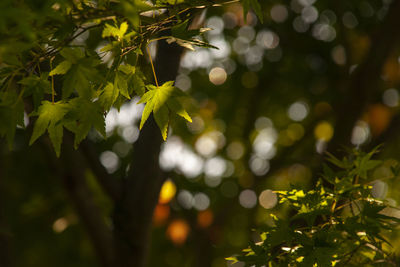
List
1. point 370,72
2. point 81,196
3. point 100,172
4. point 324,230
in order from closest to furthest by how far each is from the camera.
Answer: point 324,230 → point 100,172 → point 81,196 → point 370,72

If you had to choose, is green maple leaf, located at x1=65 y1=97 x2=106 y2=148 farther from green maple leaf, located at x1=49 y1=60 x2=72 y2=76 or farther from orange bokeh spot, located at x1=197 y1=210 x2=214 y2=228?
orange bokeh spot, located at x1=197 y1=210 x2=214 y2=228

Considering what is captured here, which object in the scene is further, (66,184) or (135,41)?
(66,184)

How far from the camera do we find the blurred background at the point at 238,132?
171 inches

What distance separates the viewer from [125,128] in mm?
5664

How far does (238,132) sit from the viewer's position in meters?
6.09

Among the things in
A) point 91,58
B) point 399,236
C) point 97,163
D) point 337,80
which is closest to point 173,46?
point 97,163

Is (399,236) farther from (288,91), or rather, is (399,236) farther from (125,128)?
(125,128)

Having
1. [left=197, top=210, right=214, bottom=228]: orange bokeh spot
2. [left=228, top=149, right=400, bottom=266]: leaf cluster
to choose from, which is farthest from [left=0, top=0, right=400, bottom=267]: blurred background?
[left=228, top=149, right=400, bottom=266]: leaf cluster

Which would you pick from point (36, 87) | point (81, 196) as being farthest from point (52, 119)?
point (81, 196)

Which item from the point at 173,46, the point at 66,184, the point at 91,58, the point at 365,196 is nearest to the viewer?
the point at 91,58

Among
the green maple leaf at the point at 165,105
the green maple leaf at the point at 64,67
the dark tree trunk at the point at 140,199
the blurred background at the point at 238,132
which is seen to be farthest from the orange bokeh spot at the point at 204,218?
the green maple leaf at the point at 64,67

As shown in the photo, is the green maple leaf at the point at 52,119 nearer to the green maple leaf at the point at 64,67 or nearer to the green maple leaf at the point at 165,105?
the green maple leaf at the point at 64,67

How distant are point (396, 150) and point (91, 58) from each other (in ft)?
16.6

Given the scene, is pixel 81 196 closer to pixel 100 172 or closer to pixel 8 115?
pixel 100 172
